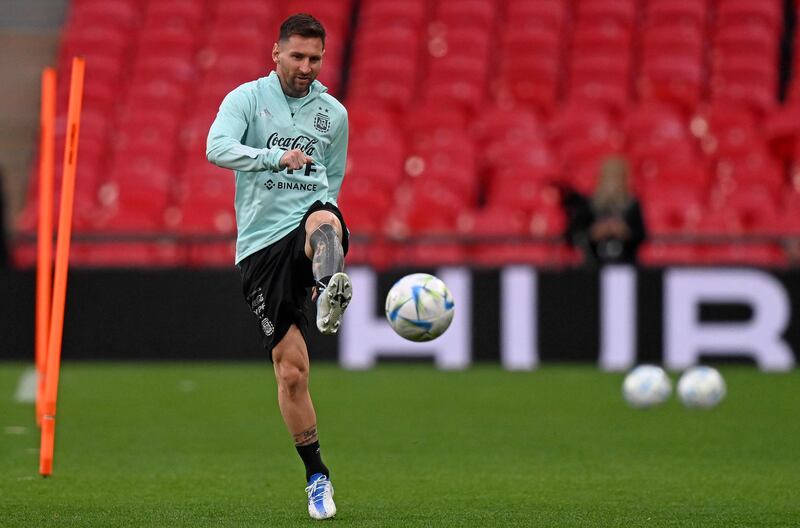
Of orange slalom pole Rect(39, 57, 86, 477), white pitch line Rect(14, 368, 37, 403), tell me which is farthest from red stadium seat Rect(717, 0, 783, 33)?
orange slalom pole Rect(39, 57, 86, 477)

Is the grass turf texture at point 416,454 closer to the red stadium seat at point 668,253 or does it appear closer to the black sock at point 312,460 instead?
the black sock at point 312,460

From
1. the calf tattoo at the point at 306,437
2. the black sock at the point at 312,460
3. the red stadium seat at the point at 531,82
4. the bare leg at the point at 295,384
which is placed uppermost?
the red stadium seat at the point at 531,82

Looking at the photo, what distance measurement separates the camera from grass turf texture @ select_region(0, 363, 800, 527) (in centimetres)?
598

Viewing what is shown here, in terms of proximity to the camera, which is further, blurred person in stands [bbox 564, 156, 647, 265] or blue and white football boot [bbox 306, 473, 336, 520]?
blurred person in stands [bbox 564, 156, 647, 265]

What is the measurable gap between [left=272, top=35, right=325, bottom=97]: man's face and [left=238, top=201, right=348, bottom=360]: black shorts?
19.8 inches

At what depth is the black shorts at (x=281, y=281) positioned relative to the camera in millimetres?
5797

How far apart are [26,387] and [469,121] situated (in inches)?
302

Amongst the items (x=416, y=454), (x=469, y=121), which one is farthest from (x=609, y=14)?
(x=416, y=454)

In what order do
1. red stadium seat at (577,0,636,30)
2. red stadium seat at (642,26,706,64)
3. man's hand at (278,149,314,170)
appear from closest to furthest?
1. man's hand at (278,149,314,170)
2. red stadium seat at (642,26,706,64)
3. red stadium seat at (577,0,636,30)

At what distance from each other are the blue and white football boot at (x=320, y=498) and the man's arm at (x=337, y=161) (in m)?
1.19

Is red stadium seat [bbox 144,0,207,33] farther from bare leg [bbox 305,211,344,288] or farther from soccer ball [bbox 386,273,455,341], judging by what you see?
bare leg [bbox 305,211,344,288]

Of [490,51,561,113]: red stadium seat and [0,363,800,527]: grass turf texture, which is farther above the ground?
[490,51,561,113]: red stadium seat

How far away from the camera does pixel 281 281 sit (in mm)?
5820

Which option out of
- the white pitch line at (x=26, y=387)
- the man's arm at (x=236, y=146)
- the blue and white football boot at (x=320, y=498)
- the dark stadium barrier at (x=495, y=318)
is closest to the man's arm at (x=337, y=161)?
the man's arm at (x=236, y=146)
